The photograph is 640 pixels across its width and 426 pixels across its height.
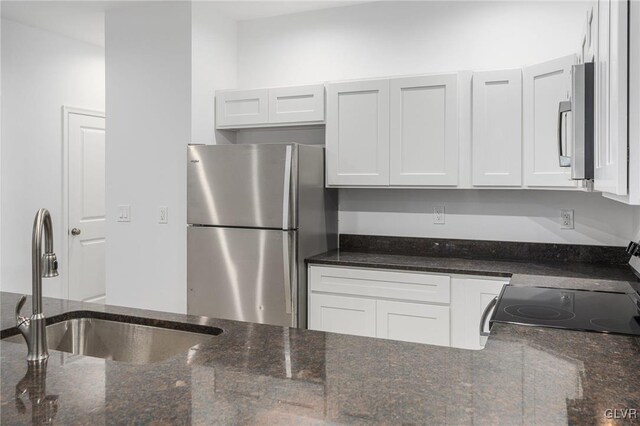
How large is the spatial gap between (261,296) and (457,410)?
2270 millimetres

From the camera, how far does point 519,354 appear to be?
1.24 metres

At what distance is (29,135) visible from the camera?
4.18m

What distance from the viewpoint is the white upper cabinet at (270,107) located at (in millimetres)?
3354

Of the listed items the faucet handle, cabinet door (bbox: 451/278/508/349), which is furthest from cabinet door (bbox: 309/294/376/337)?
the faucet handle

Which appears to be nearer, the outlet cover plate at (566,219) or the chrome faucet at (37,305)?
the chrome faucet at (37,305)

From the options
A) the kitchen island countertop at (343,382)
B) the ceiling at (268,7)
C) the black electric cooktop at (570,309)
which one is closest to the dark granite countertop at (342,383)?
the kitchen island countertop at (343,382)

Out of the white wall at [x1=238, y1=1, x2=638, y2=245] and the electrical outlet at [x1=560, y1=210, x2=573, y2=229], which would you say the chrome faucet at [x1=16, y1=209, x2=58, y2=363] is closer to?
the white wall at [x1=238, y1=1, x2=638, y2=245]

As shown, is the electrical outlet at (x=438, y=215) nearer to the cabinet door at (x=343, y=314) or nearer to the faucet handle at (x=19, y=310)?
the cabinet door at (x=343, y=314)

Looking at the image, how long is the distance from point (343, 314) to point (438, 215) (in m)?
0.95

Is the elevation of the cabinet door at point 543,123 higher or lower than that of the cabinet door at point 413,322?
higher

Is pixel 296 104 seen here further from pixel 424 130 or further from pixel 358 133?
pixel 424 130

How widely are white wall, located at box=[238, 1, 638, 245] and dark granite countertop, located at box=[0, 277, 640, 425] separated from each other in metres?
1.83

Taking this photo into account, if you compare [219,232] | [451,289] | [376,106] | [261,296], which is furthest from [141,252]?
[451,289]

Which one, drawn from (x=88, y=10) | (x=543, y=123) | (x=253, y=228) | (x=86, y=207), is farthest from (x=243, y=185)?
(x=86, y=207)
